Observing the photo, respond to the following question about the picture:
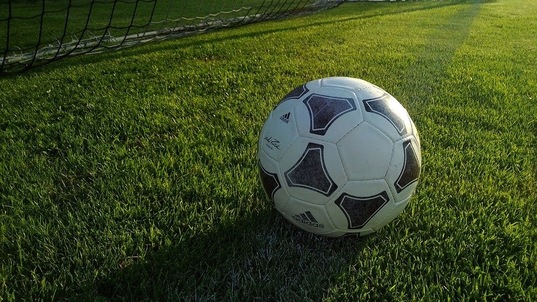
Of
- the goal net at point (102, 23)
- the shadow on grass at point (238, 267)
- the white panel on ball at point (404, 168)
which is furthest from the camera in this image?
the goal net at point (102, 23)

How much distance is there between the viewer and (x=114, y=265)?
1.71m

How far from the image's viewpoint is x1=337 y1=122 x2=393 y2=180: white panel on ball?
1.66m

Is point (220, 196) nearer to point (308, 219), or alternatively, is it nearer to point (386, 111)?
point (308, 219)

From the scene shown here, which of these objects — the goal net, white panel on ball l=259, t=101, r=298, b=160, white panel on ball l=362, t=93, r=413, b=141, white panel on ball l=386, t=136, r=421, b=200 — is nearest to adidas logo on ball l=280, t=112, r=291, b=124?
white panel on ball l=259, t=101, r=298, b=160

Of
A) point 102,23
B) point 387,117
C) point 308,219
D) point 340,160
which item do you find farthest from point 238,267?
point 102,23

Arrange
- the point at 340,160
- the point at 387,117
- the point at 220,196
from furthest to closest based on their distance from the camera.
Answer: the point at 220,196 < the point at 387,117 < the point at 340,160

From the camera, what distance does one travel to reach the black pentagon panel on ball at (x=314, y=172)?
5.48 feet

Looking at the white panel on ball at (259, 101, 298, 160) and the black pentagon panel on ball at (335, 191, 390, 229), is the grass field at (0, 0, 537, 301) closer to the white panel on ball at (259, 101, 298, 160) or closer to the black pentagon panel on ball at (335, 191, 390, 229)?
the black pentagon panel on ball at (335, 191, 390, 229)

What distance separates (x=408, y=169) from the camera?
5.76 feet

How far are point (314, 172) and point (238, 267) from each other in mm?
516

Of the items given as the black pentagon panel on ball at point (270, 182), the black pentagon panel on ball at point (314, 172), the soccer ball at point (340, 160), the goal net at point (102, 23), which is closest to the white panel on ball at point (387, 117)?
the soccer ball at point (340, 160)

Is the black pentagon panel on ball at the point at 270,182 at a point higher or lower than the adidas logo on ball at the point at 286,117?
lower

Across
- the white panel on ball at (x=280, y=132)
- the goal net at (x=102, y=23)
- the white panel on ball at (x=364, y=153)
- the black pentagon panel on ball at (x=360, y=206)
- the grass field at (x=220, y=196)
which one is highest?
the white panel on ball at (x=364, y=153)

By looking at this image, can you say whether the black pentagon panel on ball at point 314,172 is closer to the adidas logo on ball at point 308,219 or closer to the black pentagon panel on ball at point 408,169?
the adidas logo on ball at point 308,219
